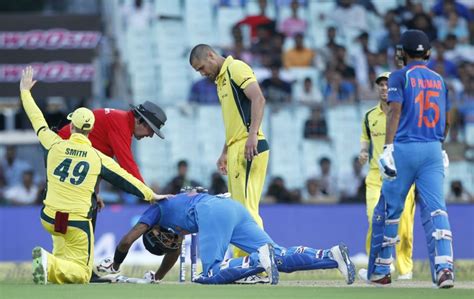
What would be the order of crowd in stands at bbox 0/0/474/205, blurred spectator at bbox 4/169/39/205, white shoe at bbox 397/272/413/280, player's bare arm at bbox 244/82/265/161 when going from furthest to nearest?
crowd in stands at bbox 0/0/474/205 → blurred spectator at bbox 4/169/39/205 → white shoe at bbox 397/272/413/280 → player's bare arm at bbox 244/82/265/161

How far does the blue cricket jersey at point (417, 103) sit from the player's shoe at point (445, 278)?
1.23 meters

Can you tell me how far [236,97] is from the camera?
14.0m

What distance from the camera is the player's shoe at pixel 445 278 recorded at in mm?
12062

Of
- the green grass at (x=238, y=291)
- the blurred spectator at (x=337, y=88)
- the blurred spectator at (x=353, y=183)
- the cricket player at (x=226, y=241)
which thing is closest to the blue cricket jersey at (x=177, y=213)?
the cricket player at (x=226, y=241)

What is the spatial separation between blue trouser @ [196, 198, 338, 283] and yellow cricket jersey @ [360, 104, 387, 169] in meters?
3.60

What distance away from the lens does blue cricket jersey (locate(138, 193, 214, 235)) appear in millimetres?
12938

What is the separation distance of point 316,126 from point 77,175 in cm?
1026

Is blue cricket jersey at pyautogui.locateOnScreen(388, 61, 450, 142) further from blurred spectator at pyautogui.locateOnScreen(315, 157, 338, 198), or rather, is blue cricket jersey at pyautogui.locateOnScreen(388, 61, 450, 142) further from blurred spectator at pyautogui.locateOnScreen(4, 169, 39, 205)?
blurred spectator at pyautogui.locateOnScreen(4, 169, 39, 205)

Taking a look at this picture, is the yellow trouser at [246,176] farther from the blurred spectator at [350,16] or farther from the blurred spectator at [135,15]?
the blurred spectator at [350,16]

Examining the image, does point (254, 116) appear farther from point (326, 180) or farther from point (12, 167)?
point (12, 167)

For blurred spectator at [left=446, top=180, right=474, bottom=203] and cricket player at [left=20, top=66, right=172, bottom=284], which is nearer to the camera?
cricket player at [left=20, top=66, right=172, bottom=284]

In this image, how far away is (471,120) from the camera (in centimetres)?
2291

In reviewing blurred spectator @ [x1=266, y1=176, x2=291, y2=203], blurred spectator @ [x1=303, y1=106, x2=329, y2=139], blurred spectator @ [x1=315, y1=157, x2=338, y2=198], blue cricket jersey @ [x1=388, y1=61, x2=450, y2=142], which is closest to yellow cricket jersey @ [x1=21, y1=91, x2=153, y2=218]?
blue cricket jersey @ [x1=388, y1=61, x2=450, y2=142]

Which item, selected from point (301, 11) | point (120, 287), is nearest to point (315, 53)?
point (301, 11)
